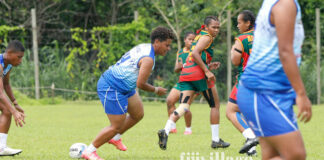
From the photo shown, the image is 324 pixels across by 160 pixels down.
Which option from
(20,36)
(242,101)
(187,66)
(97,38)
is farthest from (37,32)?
(242,101)

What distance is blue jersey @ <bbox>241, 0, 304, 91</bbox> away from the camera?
3.50m

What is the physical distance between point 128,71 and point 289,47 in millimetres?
3236

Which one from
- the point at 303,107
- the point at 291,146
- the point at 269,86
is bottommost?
the point at 291,146

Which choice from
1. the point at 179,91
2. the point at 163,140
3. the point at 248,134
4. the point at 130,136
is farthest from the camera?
the point at 179,91

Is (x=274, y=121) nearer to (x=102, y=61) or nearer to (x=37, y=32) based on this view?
(x=102, y=61)

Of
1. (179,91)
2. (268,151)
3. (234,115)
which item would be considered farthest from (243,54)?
(179,91)

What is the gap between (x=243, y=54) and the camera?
6.68 m

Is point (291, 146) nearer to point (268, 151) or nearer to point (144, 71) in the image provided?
point (268, 151)

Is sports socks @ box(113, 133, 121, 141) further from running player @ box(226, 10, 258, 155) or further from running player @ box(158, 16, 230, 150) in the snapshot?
running player @ box(226, 10, 258, 155)

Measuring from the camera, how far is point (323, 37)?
62.0 feet

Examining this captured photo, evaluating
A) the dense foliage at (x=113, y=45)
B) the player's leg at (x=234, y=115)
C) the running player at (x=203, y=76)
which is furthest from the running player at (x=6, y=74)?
the dense foliage at (x=113, y=45)

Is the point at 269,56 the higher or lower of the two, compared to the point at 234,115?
higher

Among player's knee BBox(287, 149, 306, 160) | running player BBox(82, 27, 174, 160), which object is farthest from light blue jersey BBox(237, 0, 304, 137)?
running player BBox(82, 27, 174, 160)

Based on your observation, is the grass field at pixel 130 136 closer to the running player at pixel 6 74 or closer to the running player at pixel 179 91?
the running player at pixel 179 91
